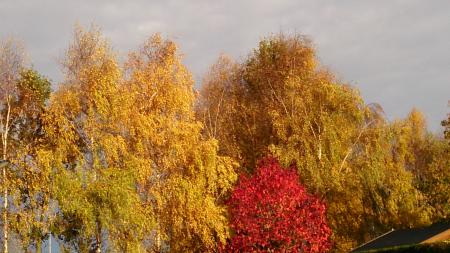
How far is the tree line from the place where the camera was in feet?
96.2

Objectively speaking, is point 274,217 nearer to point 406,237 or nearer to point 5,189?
point 406,237

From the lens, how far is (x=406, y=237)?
3322 centimetres

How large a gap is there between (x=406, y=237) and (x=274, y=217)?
757cm

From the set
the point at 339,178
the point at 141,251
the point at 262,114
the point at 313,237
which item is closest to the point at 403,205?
the point at 339,178

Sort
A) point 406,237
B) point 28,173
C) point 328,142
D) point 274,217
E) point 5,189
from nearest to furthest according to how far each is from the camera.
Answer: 1. point 5,189
2. point 28,173
3. point 406,237
4. point 274,217
5. point 328,142

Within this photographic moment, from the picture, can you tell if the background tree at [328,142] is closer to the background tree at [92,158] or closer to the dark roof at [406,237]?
the dark roof at [406,237]

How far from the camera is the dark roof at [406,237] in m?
31.3

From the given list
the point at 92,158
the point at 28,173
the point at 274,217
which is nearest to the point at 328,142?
the point at 274,217

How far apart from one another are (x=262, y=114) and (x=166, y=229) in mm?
16860

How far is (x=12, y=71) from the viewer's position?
106 feet

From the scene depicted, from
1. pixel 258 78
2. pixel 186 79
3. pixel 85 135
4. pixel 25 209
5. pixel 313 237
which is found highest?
pixel 258 78

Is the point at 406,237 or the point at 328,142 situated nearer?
the point at 406,237

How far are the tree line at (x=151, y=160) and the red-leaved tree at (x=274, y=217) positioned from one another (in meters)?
0.74

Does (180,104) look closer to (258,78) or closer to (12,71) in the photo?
(12,71)
